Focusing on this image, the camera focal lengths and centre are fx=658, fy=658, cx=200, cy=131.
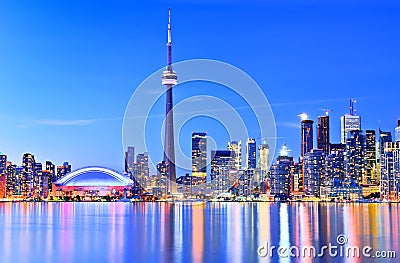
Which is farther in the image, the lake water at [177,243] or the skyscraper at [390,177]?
the skyscraper at [390,177]

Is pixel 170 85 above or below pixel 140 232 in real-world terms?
above

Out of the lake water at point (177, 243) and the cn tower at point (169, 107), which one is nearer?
the lake water at point (177, 243)

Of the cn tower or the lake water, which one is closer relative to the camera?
the lake water

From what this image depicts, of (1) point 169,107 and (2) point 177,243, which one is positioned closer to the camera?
(2) point 177,243

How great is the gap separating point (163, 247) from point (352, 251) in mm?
10143

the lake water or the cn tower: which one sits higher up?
the cn tower

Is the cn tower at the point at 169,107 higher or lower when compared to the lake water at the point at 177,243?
higher

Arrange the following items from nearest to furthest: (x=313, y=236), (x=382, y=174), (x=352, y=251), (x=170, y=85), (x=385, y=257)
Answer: (x=385, y=257) < (x=352, y=251) < (x=313, y=236) < (x=170, y=85) < (x=382, y=174)

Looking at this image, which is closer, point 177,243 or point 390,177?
point 177,243

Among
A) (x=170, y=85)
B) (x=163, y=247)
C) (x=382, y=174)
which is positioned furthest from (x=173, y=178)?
(x=163, y=247)

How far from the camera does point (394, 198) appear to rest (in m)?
176

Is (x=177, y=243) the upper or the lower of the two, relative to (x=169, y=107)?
lower

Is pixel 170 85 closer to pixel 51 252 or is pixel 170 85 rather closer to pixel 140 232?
pixel 140 232

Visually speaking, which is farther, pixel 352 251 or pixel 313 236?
pixel 313 236
